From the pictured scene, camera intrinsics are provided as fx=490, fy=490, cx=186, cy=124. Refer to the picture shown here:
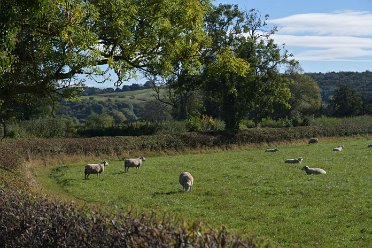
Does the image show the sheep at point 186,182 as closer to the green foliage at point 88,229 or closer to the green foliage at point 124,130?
the green foliage at point 88,229

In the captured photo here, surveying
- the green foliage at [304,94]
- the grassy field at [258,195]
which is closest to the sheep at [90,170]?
the grassy field at [258,195]

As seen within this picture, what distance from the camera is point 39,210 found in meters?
9.21

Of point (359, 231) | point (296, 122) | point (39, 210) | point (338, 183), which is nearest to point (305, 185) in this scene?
point (338, 183)

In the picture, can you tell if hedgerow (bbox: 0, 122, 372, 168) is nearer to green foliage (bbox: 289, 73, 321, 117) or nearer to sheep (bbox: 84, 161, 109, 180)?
sheep (bbox: 84, 161, 109, 180)

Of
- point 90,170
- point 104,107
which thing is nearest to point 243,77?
point 90,170

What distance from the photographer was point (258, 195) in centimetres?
2170

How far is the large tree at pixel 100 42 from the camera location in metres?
14.2

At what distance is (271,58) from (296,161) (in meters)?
31.2

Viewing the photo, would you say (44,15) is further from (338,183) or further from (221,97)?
(221,97)

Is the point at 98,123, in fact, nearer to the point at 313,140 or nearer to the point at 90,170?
the point at 313,140

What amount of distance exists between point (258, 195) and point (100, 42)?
32.7 feet

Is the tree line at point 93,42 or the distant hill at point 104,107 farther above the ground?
the tree line at point 93,42

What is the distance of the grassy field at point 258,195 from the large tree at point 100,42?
5.05 meters

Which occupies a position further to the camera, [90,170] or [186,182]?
[90,170]
